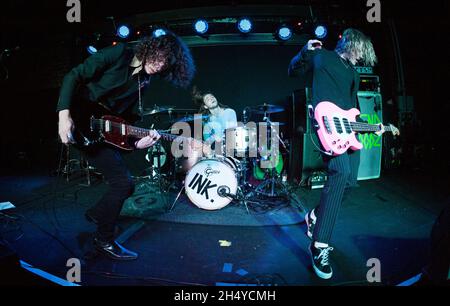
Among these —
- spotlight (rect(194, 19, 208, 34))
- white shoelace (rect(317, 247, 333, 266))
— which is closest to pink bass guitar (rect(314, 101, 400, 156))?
white shoelace (rect(317, 247, 333, 266))

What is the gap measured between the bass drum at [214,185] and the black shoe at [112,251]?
1.79m

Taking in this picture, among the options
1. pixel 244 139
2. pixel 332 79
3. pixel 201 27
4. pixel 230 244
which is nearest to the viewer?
pixel 332 79

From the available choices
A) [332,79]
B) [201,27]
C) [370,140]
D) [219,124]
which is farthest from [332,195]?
[201,27]

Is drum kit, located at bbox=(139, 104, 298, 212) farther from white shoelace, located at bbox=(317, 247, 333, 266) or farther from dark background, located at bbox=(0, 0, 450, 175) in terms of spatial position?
dark background, located at bbox=(0, 0, 450, 175)

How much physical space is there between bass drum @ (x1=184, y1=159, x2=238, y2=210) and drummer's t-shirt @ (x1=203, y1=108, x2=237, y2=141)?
151cm

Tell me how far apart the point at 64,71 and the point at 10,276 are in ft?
25.8

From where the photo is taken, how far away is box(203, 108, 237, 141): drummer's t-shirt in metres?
5.97

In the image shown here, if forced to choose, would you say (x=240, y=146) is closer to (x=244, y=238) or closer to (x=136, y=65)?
(x=244, y=238)

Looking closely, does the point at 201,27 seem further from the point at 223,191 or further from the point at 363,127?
the point at 363,127

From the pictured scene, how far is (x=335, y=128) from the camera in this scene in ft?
7.82

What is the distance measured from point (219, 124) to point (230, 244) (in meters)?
3.51

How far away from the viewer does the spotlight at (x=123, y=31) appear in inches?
261

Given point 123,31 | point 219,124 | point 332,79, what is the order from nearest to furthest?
point 332,79
point 219,124
point 123,31
